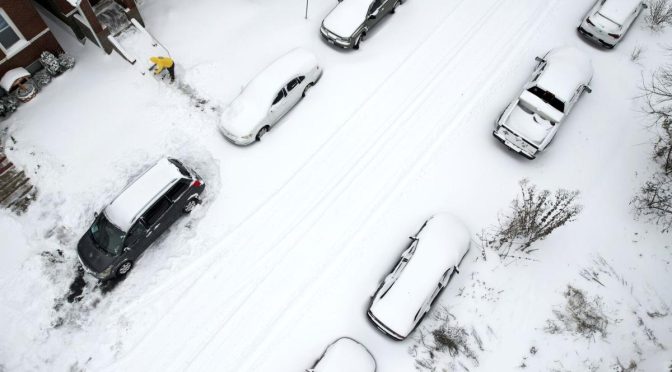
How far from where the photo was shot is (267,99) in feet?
49.7

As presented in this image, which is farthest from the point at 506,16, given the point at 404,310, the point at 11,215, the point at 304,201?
the point at 11,215

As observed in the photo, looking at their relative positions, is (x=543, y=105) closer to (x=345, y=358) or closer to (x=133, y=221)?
(x=345, y=358)

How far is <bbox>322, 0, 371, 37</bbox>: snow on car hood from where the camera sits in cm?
1711

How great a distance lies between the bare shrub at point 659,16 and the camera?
1848 cm

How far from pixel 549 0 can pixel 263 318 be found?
727 inches

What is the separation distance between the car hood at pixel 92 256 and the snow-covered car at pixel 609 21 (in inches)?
790

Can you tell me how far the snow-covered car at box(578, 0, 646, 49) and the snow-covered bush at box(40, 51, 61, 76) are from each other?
21.2m

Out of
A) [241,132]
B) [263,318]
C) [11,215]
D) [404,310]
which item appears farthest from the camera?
[241,132]

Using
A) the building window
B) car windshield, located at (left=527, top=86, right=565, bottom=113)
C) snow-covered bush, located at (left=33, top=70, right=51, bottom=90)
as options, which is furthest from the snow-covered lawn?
the building window

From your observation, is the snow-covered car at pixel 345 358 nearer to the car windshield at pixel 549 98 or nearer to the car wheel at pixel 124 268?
the car wheel at pixel 124 268

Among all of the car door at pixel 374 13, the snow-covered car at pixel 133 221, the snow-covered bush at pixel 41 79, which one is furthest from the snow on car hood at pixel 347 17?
the snow-covered bush at pixel 41 79

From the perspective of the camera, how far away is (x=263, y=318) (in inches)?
502

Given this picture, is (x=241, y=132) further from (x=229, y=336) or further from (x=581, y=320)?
(x=581, y=320)

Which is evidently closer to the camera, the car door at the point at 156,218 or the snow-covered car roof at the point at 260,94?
the car door at the point at 156,218
